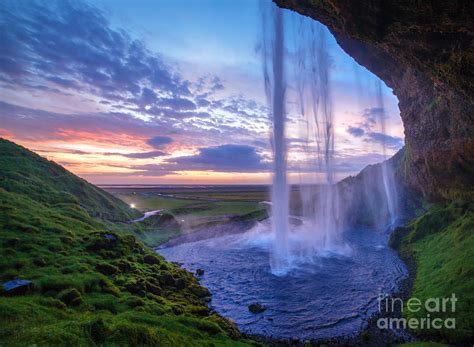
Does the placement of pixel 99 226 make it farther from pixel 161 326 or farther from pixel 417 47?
pixel 417 47

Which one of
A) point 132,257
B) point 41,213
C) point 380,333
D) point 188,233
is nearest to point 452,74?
point 380,333

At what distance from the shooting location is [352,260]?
1850 inches

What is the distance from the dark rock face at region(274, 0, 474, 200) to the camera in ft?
59.5

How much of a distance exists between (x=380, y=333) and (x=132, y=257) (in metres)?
30.9

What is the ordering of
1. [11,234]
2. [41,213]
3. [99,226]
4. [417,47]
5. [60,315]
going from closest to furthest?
[60,315] → [417,47] → [11,234] → [41,213] → [99,226]

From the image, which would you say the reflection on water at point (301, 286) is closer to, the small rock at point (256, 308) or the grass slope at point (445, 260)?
the small rock at point (256, 308)

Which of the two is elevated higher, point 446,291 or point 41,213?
point 41,213

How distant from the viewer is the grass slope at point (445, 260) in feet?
73.2

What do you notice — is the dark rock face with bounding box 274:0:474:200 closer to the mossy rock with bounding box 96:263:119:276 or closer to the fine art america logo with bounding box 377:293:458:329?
the fine art america logo with bounding box 377:293:458:329

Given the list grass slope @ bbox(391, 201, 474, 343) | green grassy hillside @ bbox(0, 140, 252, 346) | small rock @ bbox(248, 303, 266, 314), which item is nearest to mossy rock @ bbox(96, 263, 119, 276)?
green grassy hillside @ bbox(0, 140, 252, 346)

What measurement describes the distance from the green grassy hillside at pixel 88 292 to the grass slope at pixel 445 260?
1792cm

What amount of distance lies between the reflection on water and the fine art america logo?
1973 millimetres

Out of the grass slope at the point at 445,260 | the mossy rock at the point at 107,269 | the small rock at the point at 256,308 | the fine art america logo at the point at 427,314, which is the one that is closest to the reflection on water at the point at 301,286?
the small rock at the point at 256,308

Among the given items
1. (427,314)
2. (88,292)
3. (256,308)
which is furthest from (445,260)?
(88,292)
